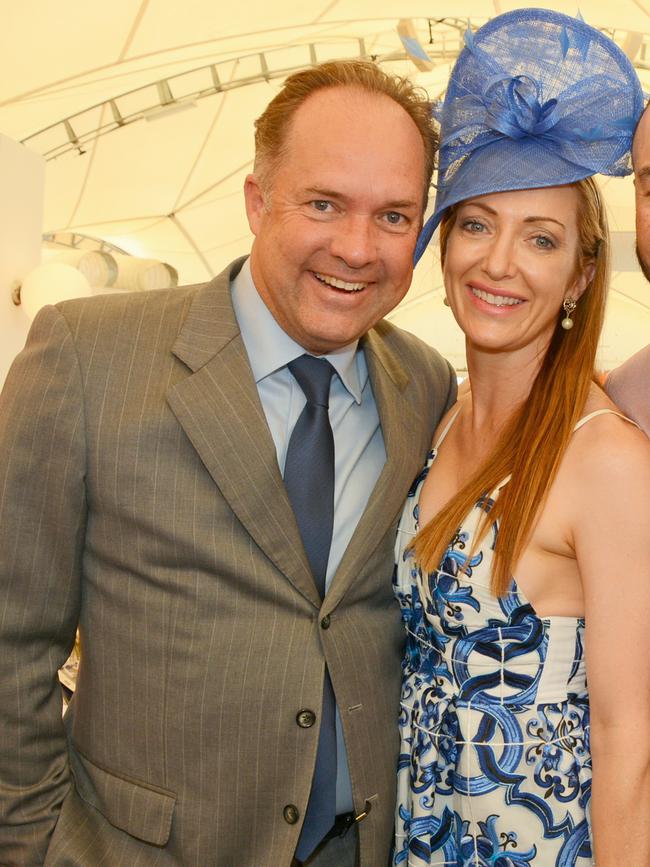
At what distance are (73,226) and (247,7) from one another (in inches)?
258

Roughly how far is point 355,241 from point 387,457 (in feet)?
1.50

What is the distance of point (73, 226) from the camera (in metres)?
14.1

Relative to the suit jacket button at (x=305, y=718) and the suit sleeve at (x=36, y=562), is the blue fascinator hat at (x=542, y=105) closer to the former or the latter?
the suit sleeve at (x=36, y=562)

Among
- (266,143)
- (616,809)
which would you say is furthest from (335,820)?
(266,143)

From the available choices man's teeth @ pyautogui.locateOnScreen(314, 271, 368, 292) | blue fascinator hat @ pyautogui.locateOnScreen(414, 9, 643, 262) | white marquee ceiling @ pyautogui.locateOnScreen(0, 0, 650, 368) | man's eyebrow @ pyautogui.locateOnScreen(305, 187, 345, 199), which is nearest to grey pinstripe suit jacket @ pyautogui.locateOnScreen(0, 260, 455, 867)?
man's teeth @ pyautogui.locateOnScreen(314, 271, 368, 292)

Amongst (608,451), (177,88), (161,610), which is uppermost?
(177,88)

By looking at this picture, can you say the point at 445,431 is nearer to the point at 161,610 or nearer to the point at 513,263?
the point at 513,263

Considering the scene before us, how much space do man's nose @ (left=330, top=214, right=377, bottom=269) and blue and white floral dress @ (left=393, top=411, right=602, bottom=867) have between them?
22.0 inches

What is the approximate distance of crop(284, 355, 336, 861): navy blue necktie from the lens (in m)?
1.78

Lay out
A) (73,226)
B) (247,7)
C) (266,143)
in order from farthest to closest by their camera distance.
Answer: (73,226) → (247,7) → (266,143)

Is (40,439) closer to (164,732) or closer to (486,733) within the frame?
(164,732)

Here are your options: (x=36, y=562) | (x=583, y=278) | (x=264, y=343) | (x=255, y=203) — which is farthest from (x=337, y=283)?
(x=36, y=562)

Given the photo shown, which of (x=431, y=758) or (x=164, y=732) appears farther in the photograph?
(x=431, y=758)

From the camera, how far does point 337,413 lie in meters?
2.01
